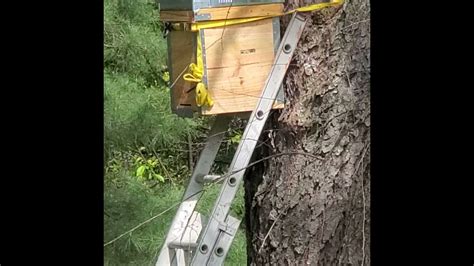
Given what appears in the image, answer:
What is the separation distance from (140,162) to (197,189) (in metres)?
3.07

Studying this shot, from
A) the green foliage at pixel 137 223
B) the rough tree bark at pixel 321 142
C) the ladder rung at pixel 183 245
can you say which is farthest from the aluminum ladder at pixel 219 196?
the green foliage at pixel 137 223

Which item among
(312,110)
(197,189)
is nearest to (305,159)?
(312,110)

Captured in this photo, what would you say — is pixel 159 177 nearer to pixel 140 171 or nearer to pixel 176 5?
pixel 140 171

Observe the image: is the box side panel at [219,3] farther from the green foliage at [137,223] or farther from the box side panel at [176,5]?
the green foliage at [137,223]

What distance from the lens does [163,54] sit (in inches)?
218

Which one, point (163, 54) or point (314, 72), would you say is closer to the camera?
point (314, 72)

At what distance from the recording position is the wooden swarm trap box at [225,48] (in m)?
2.78

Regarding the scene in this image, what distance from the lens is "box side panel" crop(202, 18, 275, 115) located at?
9.18ft

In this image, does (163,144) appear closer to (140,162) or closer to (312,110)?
(140,162)

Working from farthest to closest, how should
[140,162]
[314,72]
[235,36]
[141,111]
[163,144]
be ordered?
[140,162] < [163,144] < [141,111] < [314,72] < [235,36]

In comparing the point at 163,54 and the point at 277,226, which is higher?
the point at 163,54

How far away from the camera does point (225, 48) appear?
2812 millimetres

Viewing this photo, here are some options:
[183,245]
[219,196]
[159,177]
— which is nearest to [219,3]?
[219,196]
